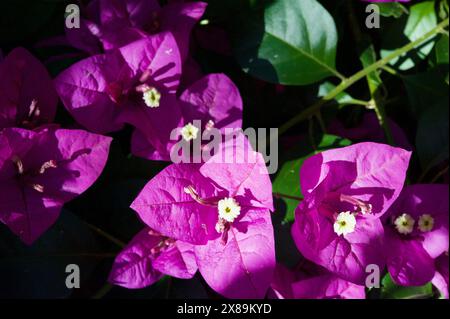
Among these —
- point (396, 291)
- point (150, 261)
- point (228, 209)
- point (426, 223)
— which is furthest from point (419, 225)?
point (150, 261)

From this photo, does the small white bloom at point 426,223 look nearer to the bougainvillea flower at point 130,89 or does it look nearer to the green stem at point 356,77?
the green stem at point 356,77

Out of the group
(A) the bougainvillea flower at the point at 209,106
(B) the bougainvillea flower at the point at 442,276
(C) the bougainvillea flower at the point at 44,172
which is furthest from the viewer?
(B) the bougainvillea flower at the point at 442,276

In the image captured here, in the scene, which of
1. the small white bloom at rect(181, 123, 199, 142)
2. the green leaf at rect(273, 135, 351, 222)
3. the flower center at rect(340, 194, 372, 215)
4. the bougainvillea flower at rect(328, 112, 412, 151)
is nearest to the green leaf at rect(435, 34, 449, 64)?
the bougainvillea flower at rect(328, 112, 412, 151)

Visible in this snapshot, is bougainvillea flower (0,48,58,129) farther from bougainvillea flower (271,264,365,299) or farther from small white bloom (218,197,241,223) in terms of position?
bougainvillea flower (271,264,365,299)

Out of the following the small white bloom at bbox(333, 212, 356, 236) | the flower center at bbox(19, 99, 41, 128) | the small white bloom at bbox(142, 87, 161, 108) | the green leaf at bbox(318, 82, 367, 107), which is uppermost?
the small white bloom at bbox(142, 87, 161, 108)

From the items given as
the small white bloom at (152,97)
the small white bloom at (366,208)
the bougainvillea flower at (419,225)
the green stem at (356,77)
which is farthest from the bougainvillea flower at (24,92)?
the bougainvillea flower at (419,225)

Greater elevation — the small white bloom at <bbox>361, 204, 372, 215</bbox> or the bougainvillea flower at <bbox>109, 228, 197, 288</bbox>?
the small white bloom at <bbox>361, 204, 372, 215</bbox>

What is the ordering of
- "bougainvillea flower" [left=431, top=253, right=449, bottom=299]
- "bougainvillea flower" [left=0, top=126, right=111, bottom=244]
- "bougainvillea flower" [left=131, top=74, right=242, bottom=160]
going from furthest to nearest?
"bougainvillea flower" [left=431, top=253, right=449, bottom=299] → "bougainvillea flower" [left=131, top=74, right=242, bottom=160] → "bougainvillea flower" [left=0, top=126, right=111, bottom=244]

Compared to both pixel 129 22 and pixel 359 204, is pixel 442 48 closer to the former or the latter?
pixel 359 204
